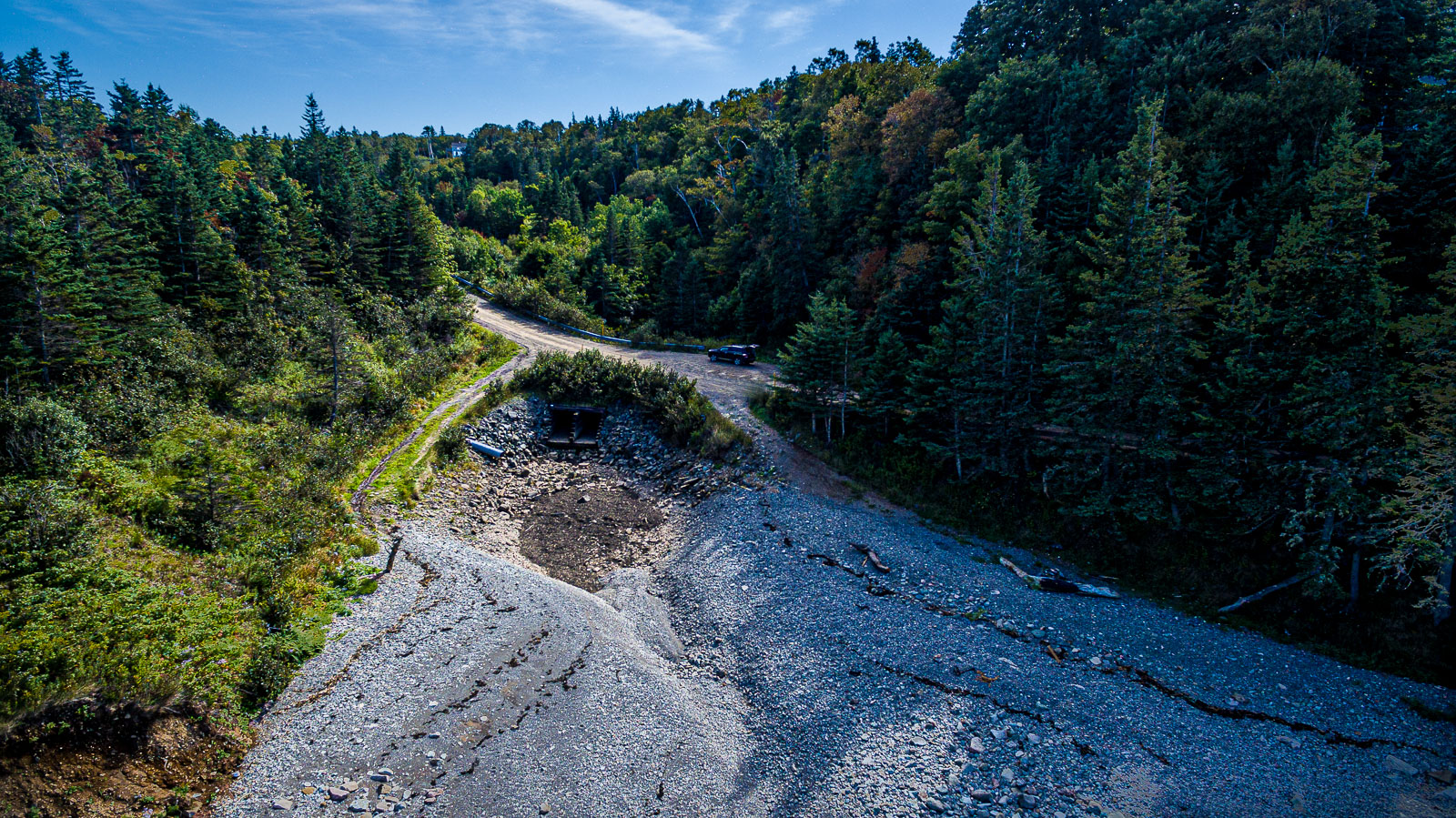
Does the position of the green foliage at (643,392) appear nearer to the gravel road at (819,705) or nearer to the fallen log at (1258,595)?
the gravel road at (819,705)

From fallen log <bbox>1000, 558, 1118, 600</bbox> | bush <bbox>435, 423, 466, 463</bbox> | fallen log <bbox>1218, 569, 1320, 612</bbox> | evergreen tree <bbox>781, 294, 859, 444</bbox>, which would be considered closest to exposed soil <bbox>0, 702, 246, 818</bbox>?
bush <bbox>435, 423, 466, 463</bbox>

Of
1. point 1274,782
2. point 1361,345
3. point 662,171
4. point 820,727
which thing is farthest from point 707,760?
point 662,171

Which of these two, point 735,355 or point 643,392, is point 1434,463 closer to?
point 643,392

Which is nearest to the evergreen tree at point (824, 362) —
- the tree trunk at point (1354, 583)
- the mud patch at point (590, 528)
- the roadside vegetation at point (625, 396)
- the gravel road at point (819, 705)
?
the roadside vegetation at point (625, 396)

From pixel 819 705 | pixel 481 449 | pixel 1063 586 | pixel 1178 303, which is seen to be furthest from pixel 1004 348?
pixel 481 449

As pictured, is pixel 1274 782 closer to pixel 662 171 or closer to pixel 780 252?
pixel 780 252
